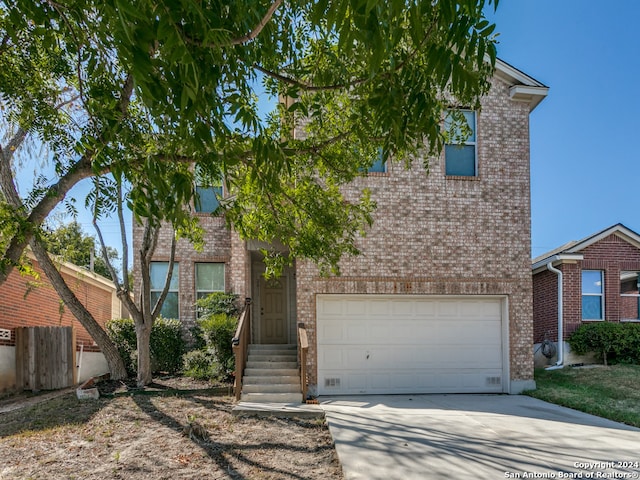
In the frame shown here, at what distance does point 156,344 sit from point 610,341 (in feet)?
40.3

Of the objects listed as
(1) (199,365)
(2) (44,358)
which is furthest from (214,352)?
(2) (44,358)

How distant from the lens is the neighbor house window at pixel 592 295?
14516 mm

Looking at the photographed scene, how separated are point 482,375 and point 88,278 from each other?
41.3 ft

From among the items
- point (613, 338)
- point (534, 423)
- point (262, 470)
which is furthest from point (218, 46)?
point (613, 338)

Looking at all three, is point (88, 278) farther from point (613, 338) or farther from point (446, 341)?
point (613, 338)

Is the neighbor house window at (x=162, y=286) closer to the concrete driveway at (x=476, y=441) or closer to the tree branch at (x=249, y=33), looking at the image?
the concrete driveway at (x=476, y=441)

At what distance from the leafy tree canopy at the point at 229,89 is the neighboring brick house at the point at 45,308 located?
15.5 feet

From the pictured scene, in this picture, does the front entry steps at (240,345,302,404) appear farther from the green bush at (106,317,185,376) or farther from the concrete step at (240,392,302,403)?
the green bush at (106,317,185,376)

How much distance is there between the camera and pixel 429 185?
11.2 metres

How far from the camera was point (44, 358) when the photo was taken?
11.7 metres

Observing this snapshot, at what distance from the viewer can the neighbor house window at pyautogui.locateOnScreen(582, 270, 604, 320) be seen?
14516 millimetres

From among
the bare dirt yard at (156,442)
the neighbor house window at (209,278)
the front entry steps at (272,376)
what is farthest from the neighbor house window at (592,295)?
the neighbor house window at (209,278)

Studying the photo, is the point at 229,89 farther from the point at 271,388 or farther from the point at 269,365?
the point at 269,365

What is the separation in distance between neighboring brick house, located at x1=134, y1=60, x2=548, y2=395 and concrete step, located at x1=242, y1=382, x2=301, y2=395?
102cm
